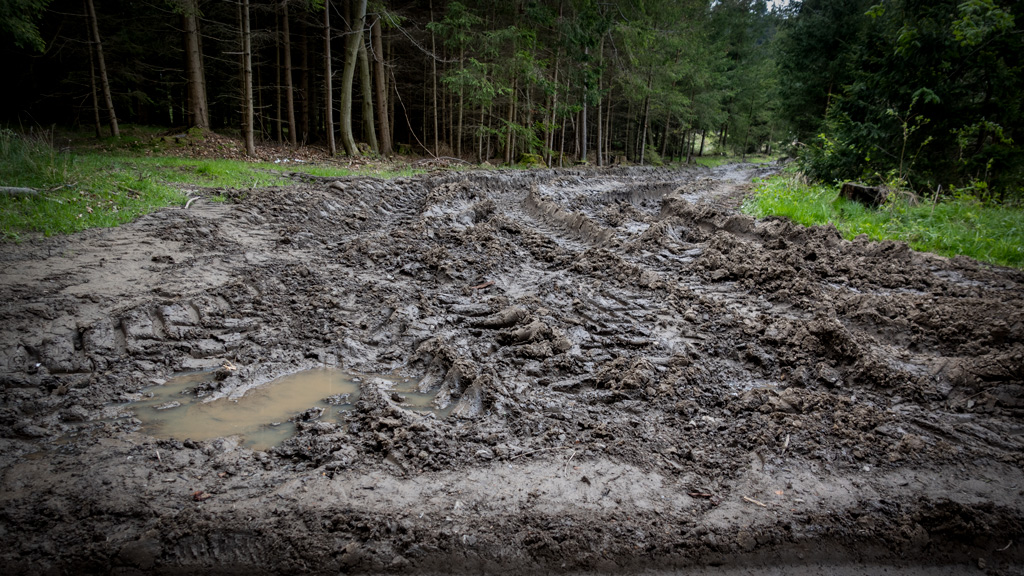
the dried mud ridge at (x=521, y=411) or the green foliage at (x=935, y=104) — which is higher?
the green foliage at (x=935, y=104)

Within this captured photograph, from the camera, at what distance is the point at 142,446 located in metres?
2.77

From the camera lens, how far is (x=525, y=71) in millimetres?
17469

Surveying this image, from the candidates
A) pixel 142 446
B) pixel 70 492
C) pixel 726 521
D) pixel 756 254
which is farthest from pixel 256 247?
pixel 756 254

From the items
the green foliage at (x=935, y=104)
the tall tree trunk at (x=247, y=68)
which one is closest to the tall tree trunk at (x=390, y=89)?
the tall tree trunk at (x=247, y=68)

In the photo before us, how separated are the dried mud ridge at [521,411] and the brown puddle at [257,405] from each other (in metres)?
0.13

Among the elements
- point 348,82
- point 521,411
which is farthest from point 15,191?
point 348,82

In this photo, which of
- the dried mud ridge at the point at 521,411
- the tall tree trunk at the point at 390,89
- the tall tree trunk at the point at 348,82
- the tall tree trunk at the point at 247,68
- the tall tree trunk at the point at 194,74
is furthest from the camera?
→ the tall tree trunk at the point at 390,89

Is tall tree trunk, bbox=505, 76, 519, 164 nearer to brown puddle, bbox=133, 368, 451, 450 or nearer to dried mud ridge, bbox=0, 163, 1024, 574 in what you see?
dried mud ridge, bbox=0, 163, 1024, 574

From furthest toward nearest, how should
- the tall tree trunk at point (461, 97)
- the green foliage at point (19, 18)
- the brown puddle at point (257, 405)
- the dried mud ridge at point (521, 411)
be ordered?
the tall tree trunk at point (461, 97) → the green foliage at point (19, 18) → the brown puddle at point (257, 405) → the dried mud ridge at point (521, 411)

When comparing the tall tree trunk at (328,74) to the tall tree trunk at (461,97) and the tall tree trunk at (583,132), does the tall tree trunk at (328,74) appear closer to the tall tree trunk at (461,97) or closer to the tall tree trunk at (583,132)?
the tall tree trunk at (461,97)

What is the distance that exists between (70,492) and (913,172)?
482 inches

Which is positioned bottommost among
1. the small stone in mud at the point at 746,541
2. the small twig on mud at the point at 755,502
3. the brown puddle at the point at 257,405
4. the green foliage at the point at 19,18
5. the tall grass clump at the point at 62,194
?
the brown puddle at the point at 257,405

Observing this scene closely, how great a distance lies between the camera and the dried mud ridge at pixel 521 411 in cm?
220

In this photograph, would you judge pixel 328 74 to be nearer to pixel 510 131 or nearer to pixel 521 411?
pixel 510 131
